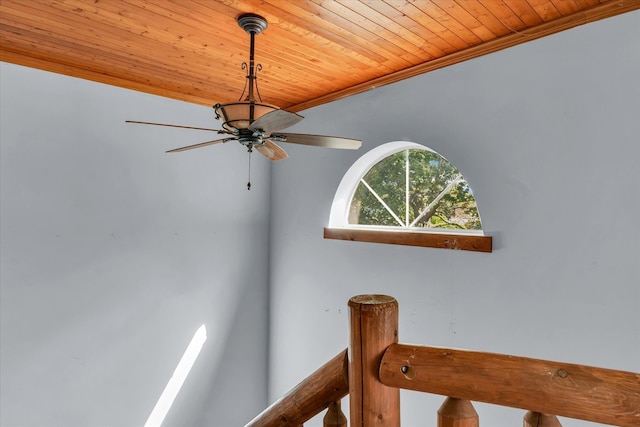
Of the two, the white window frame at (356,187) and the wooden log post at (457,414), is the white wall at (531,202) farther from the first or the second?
the wooden log post at (457,414)

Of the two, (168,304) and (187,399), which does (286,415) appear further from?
(187,399)

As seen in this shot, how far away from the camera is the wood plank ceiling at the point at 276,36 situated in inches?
69.6

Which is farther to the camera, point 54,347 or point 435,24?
point 54,347

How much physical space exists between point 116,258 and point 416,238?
6.92ft

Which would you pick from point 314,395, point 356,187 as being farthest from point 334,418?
point 356,187

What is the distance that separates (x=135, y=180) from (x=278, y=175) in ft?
3.95

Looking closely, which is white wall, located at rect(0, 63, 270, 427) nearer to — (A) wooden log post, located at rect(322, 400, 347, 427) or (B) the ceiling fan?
(B) the ceiling fan

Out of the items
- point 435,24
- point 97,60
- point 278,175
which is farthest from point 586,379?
point 278,175

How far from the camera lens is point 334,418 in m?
0.87

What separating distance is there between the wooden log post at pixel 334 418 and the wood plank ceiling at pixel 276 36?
1650 mm

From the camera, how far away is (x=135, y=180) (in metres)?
2.77

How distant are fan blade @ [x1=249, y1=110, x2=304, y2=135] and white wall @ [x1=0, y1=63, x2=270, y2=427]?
Result: 1655mm

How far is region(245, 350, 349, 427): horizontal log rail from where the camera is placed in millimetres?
831

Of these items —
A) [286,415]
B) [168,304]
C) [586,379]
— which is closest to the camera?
[586,379]
